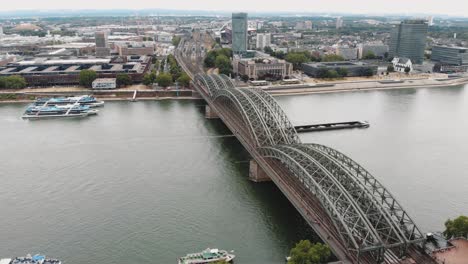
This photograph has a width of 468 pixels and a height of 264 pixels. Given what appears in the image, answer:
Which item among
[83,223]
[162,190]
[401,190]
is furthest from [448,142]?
[83,223]

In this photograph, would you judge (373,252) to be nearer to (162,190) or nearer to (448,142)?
(162,190)

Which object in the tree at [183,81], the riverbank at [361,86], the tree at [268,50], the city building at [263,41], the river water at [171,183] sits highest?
the city building at [263,41]

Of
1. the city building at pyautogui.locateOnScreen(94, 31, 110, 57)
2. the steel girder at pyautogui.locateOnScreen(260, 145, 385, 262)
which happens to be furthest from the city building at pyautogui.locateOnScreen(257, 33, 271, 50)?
the steel girder at pyautogui.locateOnScreen(260, 145, 385, 262)

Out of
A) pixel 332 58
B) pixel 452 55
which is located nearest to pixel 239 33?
pixel 332 58

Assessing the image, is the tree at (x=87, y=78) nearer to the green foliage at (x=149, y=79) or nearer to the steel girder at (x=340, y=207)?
the green foliage at (x=149, y=79)

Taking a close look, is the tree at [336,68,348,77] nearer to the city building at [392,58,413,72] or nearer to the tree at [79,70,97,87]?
the city building at [392,58,413,72]

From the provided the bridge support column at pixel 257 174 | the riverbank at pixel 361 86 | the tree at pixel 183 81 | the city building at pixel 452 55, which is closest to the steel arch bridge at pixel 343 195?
the bridge support column at pixel 257 174
